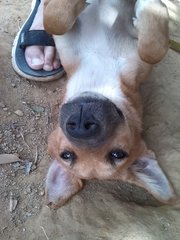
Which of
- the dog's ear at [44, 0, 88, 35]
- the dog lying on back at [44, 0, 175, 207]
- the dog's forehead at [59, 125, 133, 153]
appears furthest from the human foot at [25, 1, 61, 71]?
the dog's forehead at [59, 125, 133, 153]

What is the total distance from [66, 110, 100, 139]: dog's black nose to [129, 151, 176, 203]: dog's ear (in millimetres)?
554

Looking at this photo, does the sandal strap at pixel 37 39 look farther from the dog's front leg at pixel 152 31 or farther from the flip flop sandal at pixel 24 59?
the dog's front leg at pixel 152 31

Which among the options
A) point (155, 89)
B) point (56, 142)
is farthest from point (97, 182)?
point (155, 89)

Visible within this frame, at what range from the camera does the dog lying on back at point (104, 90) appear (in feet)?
9.14

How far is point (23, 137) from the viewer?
3.44 metres

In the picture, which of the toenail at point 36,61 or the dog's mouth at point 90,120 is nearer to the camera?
the dog's mouth at point 90,120

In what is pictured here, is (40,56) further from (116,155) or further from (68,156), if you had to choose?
(116,155)

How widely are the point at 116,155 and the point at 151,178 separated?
0.99 feet

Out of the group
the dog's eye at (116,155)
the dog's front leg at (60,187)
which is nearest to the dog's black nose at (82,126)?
the dog's eye at (116,155)

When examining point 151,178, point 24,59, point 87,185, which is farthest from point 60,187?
point 24,59

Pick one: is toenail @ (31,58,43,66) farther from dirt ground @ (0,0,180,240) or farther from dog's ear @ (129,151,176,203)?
dog's ear @ (129,151,176,203)

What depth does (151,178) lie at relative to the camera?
3012 mm

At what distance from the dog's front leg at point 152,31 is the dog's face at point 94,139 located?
0.39 metres

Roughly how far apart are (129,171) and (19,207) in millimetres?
740
